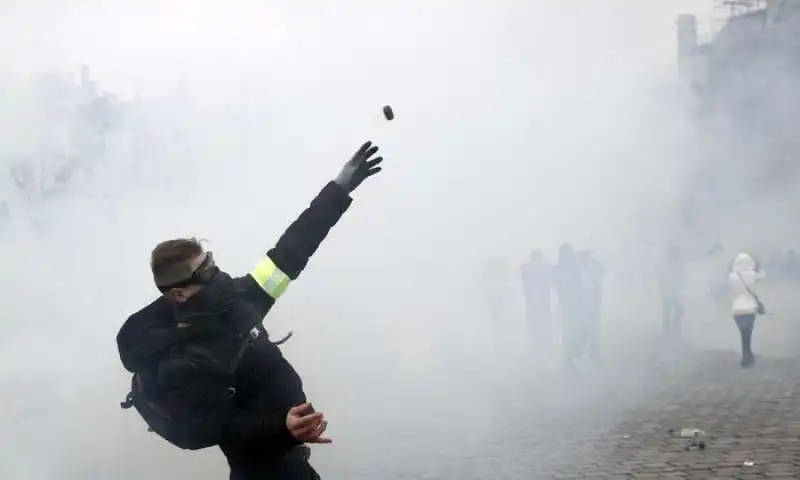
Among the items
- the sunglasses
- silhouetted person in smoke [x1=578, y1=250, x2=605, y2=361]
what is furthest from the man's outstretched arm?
silhouetted person in smoke [x1=578, y1=250, x2=605, y2=361]

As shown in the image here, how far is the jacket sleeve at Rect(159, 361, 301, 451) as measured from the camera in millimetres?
2000

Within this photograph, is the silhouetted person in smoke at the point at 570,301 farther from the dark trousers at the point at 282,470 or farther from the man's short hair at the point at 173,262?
the man's short hair at the point at 173,262

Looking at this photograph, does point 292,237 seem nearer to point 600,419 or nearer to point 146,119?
point 600,419

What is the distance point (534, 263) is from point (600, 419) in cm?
385

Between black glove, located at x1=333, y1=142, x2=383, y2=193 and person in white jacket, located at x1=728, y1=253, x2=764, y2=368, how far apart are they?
5.72 meters

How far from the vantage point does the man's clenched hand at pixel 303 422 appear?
2006 mm

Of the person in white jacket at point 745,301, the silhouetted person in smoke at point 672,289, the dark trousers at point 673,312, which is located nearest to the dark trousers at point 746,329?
the person in white jacket at point 745,301

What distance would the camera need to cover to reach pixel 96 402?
5926 mm

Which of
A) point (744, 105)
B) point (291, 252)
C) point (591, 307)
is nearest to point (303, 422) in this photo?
point (291, 252)

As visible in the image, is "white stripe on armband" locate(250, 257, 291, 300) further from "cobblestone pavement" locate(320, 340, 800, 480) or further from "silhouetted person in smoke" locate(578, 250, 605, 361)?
"silhouetted person in smoke" locate(578, 250, 605, 361)

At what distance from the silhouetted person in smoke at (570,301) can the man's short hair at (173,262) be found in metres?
6.96

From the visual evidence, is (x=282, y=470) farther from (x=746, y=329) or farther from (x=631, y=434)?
(x=746, y=329)

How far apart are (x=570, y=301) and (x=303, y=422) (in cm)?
736

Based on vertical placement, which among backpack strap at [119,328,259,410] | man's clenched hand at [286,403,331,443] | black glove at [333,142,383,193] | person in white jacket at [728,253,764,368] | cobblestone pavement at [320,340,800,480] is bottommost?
cobblestone pavement at [320,340,800,480]
